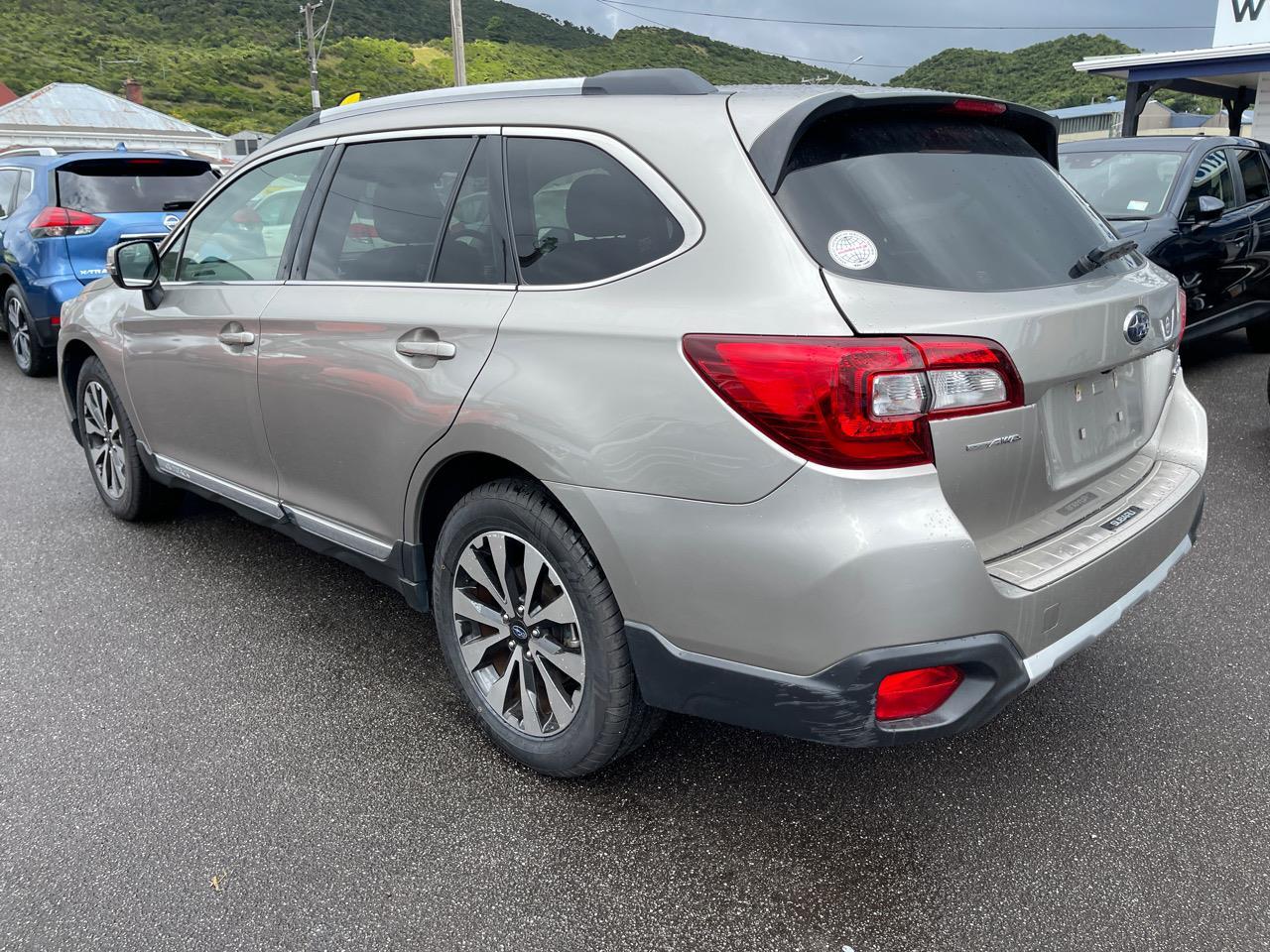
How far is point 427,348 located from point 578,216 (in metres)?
0.54

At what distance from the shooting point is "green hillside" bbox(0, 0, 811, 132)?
55.4 m

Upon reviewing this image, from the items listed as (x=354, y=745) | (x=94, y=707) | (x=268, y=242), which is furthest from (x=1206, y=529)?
(x=94, y=707)

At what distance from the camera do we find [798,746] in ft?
9.29

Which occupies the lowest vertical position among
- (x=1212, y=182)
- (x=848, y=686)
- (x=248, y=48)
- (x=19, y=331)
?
(x=19, y=331)

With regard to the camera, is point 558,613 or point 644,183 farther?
point 558,613

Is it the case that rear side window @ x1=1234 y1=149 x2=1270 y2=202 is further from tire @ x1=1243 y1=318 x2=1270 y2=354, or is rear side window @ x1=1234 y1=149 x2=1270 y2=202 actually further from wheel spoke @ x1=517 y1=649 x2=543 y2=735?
wheel spoke @ x1=517 y1=649 x2=543 y2=735

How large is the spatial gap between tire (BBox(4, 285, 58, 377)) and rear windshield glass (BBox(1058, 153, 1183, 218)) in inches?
314

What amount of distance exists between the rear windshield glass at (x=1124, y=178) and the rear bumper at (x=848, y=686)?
5699 millimetres

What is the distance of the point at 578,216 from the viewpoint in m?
2.41

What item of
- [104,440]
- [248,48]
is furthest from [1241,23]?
[248,48]

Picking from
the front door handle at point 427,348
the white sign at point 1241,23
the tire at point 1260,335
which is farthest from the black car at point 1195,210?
the white sign at point 1241,23

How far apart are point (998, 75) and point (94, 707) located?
3792 centimetres

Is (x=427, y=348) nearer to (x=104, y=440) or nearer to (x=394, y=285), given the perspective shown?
(x=394, y=285)

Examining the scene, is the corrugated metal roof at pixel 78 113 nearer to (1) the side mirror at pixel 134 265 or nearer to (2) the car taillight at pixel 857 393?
(1) the side mirror at pixel 134 265
